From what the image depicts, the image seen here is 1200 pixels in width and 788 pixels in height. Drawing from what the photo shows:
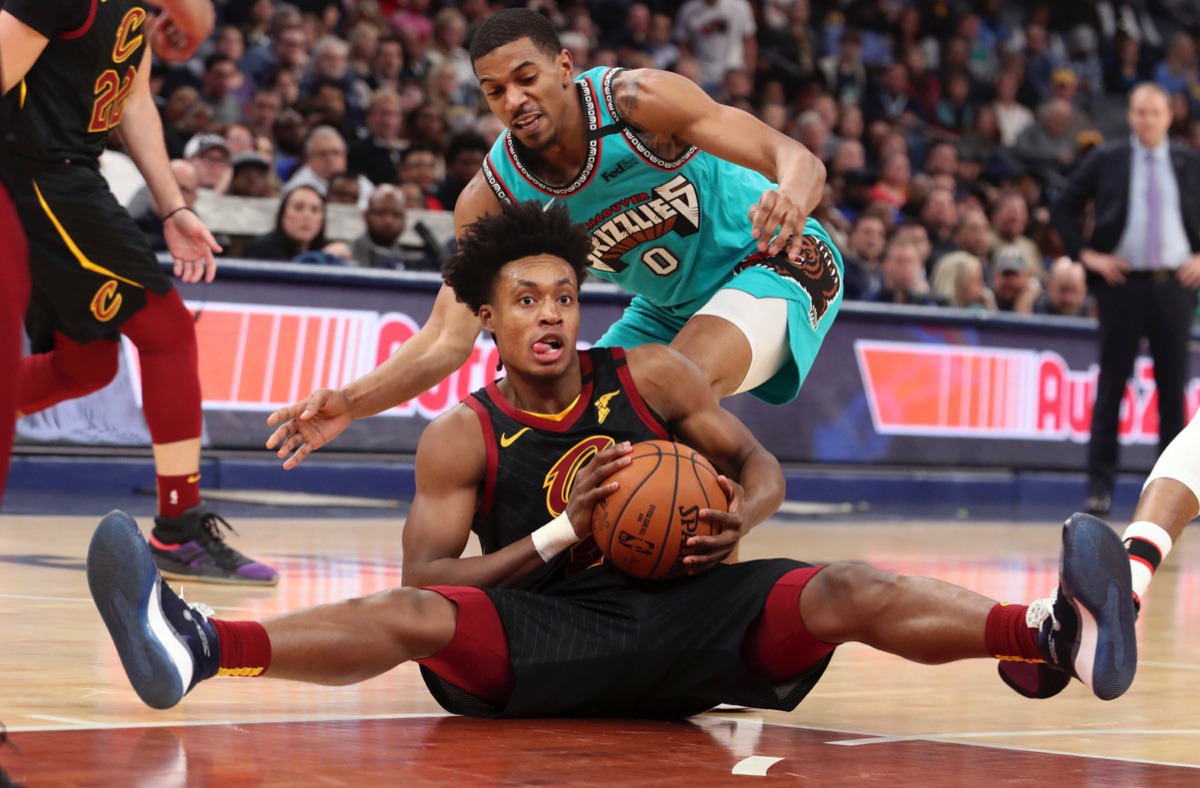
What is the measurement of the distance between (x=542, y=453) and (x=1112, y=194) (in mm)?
6402

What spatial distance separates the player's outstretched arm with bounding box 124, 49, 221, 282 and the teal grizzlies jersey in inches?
52.7

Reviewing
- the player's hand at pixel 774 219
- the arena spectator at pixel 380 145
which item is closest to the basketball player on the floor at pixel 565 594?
the player's hand at pixel 774 219

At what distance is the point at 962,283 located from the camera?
11891 millimetres

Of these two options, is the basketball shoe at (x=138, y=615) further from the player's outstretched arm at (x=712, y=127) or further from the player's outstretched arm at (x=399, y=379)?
the player's outstretched arm at (x=712, y=127)

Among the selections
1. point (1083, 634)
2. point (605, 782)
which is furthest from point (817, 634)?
point (605, 782)

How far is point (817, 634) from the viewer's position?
10.8 feet

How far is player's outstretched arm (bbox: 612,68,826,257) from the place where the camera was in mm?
4070

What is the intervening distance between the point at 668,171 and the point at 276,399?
14.7ft

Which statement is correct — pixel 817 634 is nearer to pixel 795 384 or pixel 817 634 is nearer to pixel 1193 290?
pixel 795 384

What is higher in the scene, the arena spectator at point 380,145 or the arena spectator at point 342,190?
the arena spectator at point 380,145

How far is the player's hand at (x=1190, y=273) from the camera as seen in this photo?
29.4 ft

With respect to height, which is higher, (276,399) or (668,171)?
(668,171)

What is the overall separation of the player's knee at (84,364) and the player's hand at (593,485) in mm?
2646

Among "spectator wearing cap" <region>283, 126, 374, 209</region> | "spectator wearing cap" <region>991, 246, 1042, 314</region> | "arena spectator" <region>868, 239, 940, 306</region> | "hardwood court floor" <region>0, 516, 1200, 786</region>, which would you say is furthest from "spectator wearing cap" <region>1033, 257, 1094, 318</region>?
"hardwood court floor" <region>0, 516, 1200, 786</region>
